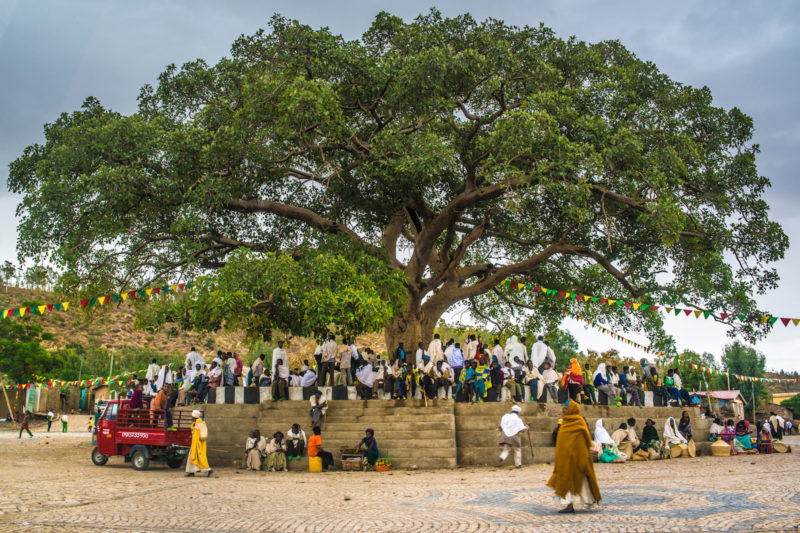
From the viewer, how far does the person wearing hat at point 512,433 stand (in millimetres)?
14047

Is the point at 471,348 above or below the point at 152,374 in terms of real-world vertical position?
above

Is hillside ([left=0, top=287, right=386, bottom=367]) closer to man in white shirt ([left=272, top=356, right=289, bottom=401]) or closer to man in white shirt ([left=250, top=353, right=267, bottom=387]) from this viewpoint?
man in white shirt ([left=250, top=353, right=267, bottom=387])

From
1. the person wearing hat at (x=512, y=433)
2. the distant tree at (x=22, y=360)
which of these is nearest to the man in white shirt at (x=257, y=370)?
the person wearing hat at (x=512, y=433)

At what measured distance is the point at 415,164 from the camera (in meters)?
17.5

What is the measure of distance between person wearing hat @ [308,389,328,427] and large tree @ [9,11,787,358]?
2781mm

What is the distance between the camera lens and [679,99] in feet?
67.3

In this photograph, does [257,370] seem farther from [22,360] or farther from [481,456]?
[22,360]

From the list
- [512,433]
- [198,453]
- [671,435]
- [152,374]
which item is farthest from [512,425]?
[152,374]

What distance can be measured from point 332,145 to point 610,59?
10539 mm

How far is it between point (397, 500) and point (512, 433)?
522 centimetres

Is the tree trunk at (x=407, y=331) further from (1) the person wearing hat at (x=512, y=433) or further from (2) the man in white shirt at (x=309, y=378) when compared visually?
(1) the person wearing hat at (x=512, y=433)

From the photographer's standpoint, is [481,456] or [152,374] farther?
[152,374]

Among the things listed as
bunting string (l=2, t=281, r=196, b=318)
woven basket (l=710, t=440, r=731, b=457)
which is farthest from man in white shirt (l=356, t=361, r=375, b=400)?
woven basket (l=710, t=440, r=731, b=457)

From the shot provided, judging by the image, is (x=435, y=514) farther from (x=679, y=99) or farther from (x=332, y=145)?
(x=679, y=99)
